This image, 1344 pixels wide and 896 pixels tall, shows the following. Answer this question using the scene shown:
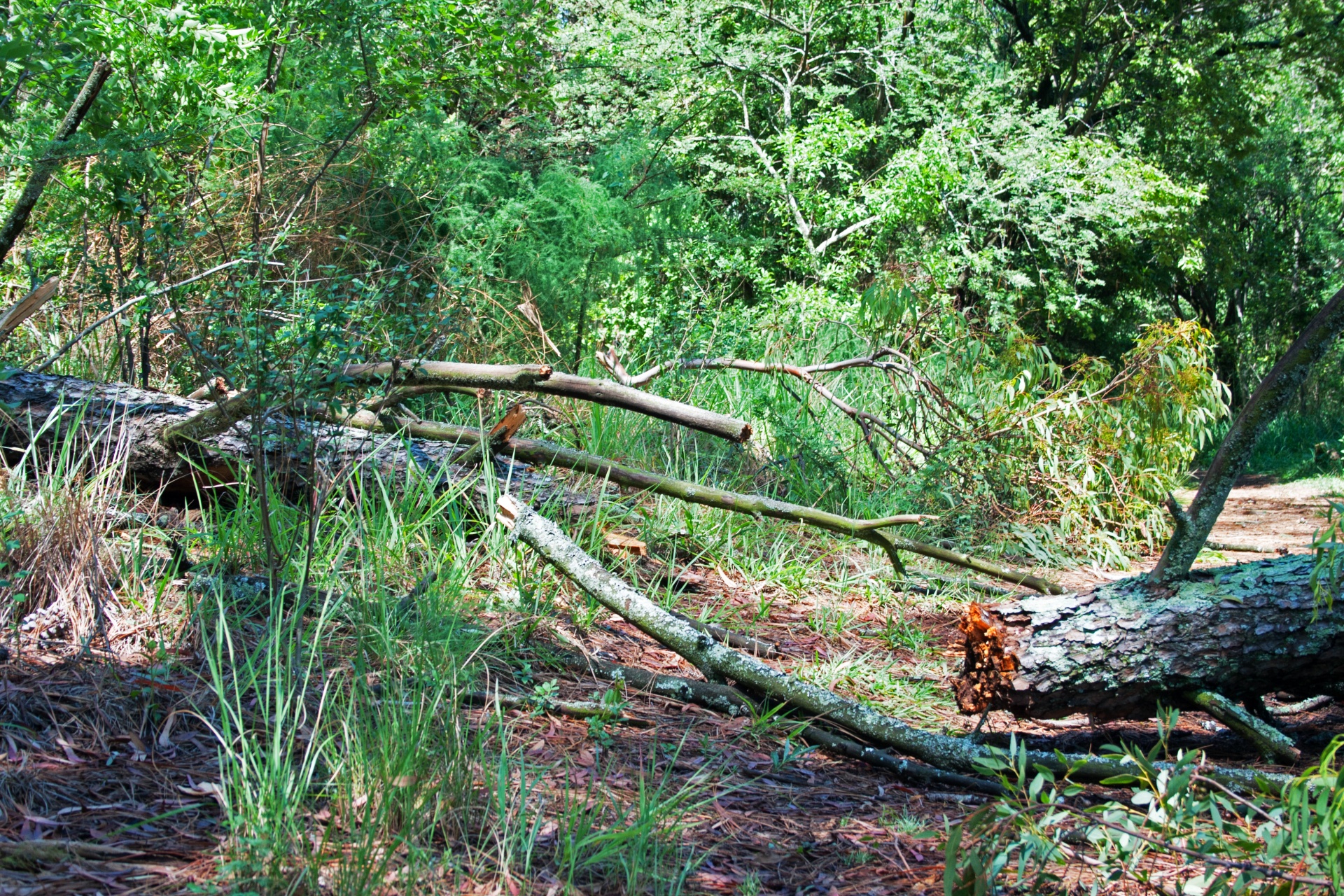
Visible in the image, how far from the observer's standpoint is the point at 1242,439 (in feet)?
10.4

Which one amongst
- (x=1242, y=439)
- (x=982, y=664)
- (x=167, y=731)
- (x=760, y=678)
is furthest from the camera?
(x=982, y=664)

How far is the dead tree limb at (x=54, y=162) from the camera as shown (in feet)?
12.9

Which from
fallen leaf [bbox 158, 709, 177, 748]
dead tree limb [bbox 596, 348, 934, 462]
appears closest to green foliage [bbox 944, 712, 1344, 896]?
fallen leaf [bbox 158, 709, 177, 748]

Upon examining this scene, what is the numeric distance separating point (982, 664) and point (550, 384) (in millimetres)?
2083

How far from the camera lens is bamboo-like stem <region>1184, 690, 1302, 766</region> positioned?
2.84m

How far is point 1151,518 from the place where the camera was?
6496 mm

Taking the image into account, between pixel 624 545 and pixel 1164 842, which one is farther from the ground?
pixel 1164 842

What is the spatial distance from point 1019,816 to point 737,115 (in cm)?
1340

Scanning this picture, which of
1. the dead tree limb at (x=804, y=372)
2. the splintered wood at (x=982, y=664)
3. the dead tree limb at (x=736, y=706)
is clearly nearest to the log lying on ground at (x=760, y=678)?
the dead tree limb at (x=736, y=706)

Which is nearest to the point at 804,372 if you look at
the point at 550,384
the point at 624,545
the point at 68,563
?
the point at 624,545

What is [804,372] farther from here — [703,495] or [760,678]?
[760,678]

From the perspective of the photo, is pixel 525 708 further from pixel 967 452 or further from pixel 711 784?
pixel 967 452

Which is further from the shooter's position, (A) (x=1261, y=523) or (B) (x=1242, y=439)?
(A) (x=1261, y=523)

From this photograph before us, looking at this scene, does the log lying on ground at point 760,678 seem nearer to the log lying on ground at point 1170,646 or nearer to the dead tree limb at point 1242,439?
the log lying on ground at point 1170,646
